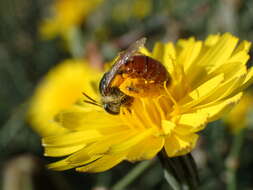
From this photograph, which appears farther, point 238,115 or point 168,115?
point 238,115

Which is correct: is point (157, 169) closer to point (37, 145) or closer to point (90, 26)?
point (37, 145)

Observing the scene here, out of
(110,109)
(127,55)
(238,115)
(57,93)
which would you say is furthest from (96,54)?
(127,55)

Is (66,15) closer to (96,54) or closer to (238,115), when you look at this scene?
(96,54)

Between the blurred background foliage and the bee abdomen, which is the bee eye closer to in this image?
the bee abdomen

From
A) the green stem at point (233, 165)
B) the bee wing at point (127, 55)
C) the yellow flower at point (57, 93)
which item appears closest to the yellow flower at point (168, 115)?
the bee wing at point (127, 55)

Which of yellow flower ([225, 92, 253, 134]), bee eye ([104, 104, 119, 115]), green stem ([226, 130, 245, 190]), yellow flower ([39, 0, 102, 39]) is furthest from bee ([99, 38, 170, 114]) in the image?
yellow flower ([39, 0, 102, 39])

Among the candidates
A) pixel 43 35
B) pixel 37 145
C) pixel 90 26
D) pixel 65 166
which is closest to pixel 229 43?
pixel 65 166
